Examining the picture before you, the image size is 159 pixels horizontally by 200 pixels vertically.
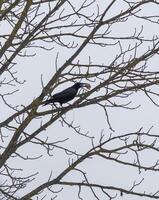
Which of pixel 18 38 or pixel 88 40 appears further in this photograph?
pixel 18 38

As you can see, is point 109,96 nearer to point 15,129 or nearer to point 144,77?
point 144,77

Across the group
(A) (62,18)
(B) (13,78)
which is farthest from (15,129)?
(A) (62,18)

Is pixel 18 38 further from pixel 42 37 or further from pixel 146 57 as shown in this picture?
pixel 146 57

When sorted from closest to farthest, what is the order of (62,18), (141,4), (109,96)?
1. (109,96)
2. (141,4)
3. (62,18)

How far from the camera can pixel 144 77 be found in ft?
23.0

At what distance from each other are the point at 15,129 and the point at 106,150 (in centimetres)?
107

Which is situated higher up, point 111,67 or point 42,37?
point 42,37

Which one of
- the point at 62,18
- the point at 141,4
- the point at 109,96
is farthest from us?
the point at 62,18

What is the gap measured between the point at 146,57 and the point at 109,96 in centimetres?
52

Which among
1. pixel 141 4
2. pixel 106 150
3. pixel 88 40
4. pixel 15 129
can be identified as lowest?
pixel 106 150

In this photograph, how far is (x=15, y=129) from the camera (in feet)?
24.4

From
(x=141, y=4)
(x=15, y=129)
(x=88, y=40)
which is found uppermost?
(x=141, y=4)

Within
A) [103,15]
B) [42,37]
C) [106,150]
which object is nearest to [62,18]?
[42,37]

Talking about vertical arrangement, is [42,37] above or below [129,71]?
above
